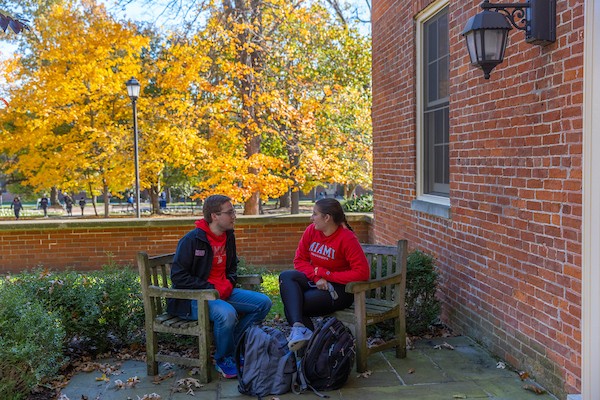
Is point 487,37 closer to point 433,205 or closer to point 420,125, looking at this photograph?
point 433,205

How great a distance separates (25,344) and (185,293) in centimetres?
115

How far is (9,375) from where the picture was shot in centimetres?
393

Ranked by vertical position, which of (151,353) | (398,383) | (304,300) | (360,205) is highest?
(360,205)

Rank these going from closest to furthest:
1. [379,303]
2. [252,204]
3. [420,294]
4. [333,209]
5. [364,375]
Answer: [364,375]
[333,209]
[379,303]
[420,294]
[252,204]

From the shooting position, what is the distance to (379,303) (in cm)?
523

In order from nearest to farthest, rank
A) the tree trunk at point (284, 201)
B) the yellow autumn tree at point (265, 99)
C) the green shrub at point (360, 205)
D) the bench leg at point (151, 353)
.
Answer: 1. the bench leg at point (151, 353)
2. the yellow autumn tree at point (265, 99)
3. the green shrub at point (360, 205)
4. the tree trunk at point (284, 201)

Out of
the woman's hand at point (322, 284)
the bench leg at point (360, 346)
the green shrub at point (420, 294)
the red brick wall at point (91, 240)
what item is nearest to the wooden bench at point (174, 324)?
the woman's hand at point (322, 284)

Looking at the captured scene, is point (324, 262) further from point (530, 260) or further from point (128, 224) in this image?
point (128, 224)

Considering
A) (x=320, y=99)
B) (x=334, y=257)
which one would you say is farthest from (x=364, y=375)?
(x=320, y=99)

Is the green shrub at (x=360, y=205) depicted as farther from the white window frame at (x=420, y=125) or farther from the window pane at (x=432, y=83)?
the window pane at (x=432, y=83)

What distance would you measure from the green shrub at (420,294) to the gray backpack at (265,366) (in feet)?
5.77

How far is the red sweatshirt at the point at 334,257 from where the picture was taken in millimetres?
4914

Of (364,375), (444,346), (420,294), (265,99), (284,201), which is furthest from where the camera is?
(284,201)

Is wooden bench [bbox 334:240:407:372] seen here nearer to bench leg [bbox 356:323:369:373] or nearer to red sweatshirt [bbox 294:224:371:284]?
bench leg [bbox 356:323:369:373]
